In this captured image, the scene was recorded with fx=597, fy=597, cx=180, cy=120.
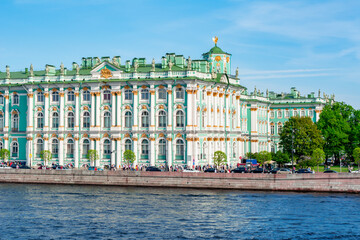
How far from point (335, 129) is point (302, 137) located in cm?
1077

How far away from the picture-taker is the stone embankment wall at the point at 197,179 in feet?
207

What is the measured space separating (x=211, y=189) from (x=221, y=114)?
19.9 metres

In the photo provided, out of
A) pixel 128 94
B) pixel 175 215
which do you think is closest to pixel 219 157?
pixel 128 94

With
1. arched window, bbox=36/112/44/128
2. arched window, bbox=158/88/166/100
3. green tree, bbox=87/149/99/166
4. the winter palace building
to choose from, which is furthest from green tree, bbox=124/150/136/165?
arched window, bbox=36/112/44/128

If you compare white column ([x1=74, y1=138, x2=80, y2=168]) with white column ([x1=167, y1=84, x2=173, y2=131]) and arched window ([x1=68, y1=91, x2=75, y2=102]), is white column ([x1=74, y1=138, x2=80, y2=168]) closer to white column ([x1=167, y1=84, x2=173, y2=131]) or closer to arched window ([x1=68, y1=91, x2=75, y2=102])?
arched window ([x1=68, y1=91, x2=75, y2=102])

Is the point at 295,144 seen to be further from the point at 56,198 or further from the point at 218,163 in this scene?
the point at 56,198

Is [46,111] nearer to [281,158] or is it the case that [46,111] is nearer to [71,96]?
[71,96]

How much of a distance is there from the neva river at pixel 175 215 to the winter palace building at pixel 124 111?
16005 mm

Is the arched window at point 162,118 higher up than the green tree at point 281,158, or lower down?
higher up

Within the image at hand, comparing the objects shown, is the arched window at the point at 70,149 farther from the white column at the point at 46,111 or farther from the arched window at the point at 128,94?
the arched window at the point at 128,94

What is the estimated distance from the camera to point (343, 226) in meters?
44.2

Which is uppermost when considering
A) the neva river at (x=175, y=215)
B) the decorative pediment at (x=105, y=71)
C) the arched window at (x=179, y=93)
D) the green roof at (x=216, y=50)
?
the green roof at (x=216, y=50)

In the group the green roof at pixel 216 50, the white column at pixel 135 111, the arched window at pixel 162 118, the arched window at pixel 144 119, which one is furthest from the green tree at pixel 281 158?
the white column at pixel 135 111

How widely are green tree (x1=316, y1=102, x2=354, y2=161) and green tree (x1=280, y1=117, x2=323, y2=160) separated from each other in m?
6.52
